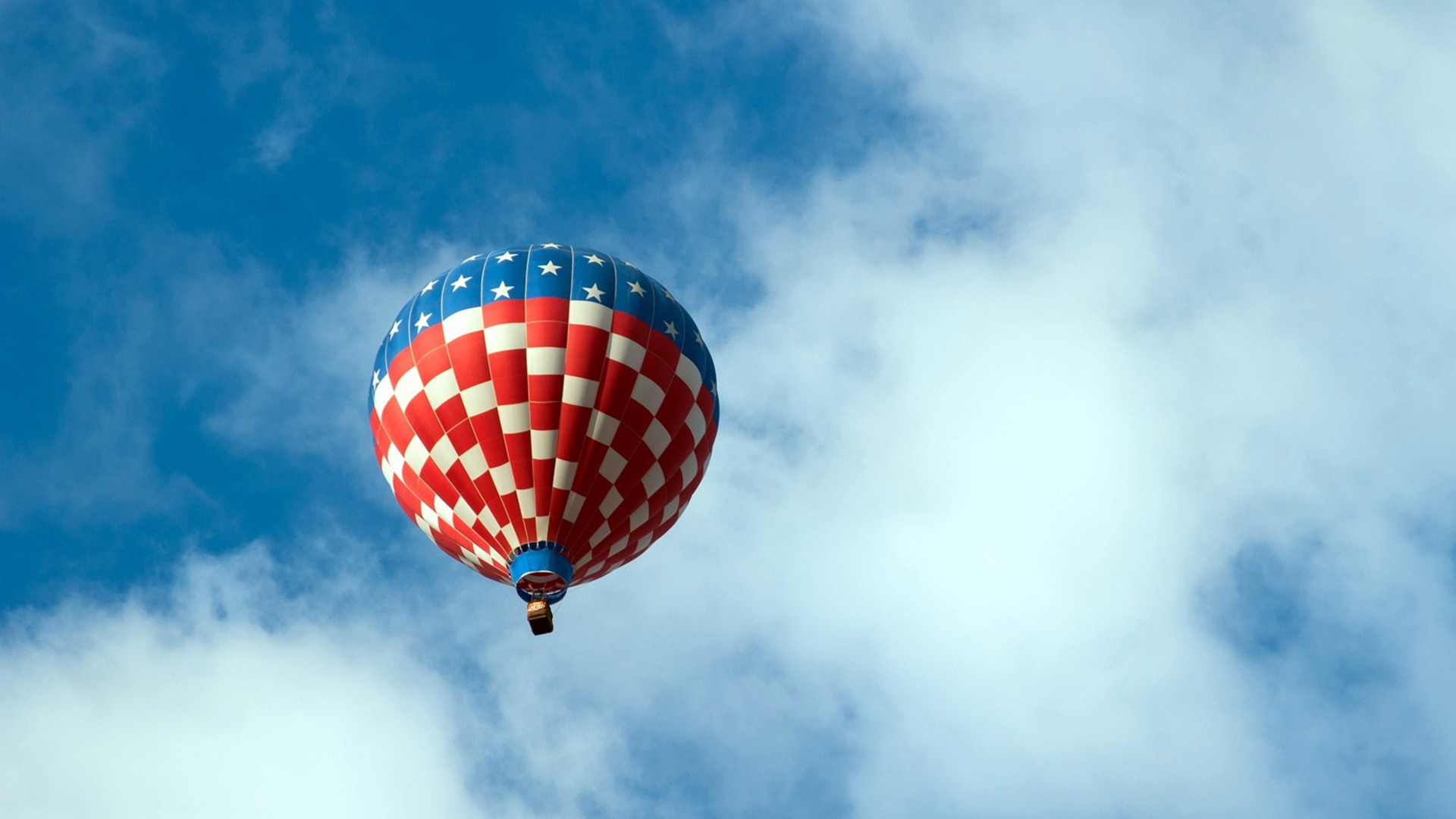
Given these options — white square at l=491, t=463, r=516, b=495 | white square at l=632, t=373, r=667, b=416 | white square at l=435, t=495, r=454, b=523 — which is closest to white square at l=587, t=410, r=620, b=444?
white square at l=632, t=373, r=667, b=416

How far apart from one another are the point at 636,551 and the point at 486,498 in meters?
2.88

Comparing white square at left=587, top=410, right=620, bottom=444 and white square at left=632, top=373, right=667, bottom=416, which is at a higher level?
white square at left=632, top=373, right=667, bottom=416

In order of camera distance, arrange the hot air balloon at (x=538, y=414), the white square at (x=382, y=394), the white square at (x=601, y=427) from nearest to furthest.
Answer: the hot air balloon at (x=538, y=414), the white square at (x=601, y=427), the white square at (x=382, y=394)

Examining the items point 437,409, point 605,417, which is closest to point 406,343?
point 437,409

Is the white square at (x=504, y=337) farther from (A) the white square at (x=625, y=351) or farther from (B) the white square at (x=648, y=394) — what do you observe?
(B) the white square at (x=648, y=394)

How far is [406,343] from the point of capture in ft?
84.6

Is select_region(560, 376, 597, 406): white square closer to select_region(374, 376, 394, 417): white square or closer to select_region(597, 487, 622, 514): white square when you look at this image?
select_region(597, 487, 622, 514): white square

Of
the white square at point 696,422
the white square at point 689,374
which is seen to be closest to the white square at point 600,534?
the white square at point 696,422

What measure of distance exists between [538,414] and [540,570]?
220cm

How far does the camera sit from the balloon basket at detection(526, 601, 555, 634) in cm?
2480

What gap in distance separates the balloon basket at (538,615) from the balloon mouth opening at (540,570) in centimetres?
8

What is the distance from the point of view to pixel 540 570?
24500 mm

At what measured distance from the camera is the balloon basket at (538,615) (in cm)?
2480

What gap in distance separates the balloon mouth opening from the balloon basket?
0.27ft
